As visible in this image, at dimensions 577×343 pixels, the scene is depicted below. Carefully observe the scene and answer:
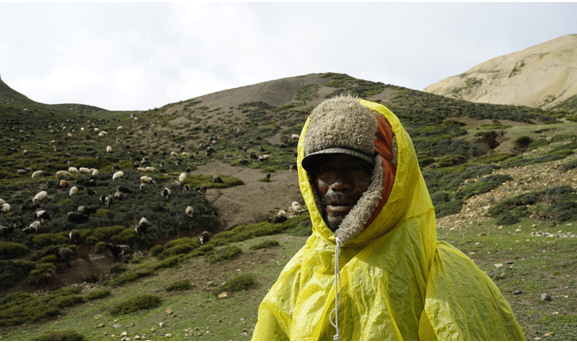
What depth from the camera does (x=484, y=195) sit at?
13586 millimetres

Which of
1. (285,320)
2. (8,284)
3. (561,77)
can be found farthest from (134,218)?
(561,77)

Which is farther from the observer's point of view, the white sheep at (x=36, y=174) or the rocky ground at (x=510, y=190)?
the white sheep at (x=36, y=174)

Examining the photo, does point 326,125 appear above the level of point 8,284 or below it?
above

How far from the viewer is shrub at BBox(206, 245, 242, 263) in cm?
1238

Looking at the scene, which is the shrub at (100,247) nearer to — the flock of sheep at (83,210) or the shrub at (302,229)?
the flock of sheep at (83,210)

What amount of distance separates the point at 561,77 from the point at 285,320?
103584 mm

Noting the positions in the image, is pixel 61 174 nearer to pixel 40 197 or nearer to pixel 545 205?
pixel 40 197

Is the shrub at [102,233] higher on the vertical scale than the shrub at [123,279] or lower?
higher

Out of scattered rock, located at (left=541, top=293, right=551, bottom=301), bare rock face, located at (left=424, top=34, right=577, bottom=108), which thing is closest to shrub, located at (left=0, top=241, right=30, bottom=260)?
scattered rock, located at (left=541, top=293, right=551, bottom=301)

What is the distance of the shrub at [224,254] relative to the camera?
12383mm

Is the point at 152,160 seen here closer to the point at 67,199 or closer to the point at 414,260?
the point at 67,199

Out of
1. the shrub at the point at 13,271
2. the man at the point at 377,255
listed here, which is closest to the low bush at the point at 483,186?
the man at the point at 377,255

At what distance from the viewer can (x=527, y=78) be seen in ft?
287

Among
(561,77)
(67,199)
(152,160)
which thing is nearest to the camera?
(67,199)
